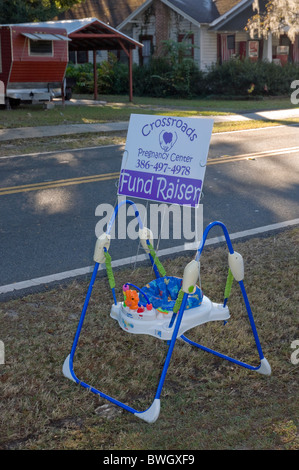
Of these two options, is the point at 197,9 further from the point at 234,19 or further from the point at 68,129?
the point at 68,129

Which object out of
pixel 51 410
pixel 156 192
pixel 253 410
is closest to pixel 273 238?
pixel 156 192

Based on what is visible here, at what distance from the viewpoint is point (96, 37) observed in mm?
23203

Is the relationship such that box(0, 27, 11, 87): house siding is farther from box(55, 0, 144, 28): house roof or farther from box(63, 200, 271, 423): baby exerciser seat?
box(63, 200, 271, 423): baby exerciser seat

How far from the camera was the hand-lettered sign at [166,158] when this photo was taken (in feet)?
12.9

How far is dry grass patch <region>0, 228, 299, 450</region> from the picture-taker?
10.9ft

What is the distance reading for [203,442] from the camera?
3266mm

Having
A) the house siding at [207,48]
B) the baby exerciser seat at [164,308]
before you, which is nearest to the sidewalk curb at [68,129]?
the baby exerciser seat at [164,308]

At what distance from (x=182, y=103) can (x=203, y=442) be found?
2174 cm

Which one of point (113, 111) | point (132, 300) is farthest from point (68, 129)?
point (132, 300)

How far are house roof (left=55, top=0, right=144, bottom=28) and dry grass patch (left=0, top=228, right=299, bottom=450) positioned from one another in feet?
112

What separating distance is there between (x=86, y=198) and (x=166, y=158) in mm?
4737

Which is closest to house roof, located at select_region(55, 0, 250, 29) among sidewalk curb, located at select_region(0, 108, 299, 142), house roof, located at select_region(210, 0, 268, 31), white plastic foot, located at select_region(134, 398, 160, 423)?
house roof, located at select_region(210, 0, 268, 31)
